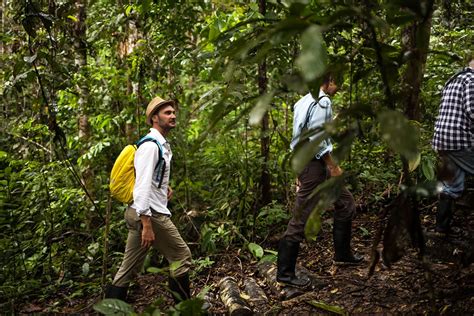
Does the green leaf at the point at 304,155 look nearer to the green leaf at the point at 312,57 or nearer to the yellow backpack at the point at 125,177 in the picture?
the green leaf at the point at 312,57

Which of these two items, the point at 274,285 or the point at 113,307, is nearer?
the point at 113,307

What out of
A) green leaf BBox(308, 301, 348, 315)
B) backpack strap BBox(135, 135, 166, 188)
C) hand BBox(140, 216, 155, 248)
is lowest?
green leaf BBox(308, 301, 348, 315)

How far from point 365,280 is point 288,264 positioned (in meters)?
0.73

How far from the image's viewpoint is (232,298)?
4.22 meters

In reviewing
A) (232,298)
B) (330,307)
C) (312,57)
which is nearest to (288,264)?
(232,298)

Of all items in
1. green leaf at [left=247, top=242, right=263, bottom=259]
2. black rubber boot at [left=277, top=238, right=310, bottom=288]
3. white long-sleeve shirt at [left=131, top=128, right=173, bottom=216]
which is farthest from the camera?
green leaf at [left=247, top=242, right=263, bottom=259]

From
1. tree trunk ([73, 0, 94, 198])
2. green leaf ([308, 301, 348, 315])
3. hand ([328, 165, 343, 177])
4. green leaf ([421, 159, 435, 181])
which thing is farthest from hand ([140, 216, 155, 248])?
tree trunk ([73, 0, 94, 198])

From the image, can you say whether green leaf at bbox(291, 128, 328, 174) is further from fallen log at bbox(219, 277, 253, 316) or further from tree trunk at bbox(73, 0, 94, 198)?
tree trunk at bbox(73, 0, 94, 198)

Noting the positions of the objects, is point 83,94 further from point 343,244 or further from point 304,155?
point 304,155

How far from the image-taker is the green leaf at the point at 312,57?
130cm

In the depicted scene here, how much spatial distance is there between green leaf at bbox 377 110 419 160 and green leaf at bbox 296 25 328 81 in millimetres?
294

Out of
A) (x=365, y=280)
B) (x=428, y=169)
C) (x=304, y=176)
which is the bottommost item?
(x=365, y=280)

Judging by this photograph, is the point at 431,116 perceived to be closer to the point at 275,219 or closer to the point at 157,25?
the point at 275,219

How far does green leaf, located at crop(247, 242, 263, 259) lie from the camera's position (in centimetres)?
531
